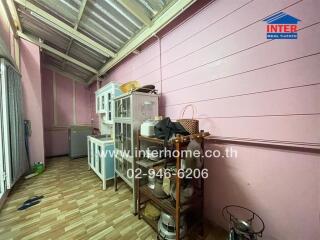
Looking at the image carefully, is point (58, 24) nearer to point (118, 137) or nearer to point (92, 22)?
point (92, 22)

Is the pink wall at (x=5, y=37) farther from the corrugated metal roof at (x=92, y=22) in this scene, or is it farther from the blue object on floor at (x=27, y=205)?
the blue object on floor at (x=27, y=205)

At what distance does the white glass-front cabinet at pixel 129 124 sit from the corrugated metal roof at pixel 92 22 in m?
1.05

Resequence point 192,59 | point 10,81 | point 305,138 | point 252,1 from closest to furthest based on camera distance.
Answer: point 305,138 → point 252,1 → point 192,59 → point 10,81

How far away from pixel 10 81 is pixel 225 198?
336 cm

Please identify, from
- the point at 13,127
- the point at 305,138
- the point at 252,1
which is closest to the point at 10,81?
the point at 13,127

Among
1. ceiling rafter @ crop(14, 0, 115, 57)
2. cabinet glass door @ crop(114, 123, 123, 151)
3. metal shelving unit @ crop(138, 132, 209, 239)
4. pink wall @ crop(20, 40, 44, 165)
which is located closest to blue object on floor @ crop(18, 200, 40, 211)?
cabinet glass door @ crop(114, 123, 123, 151)

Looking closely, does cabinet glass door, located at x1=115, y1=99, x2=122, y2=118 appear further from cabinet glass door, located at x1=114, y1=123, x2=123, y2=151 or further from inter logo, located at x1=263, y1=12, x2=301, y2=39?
inter logo, located at x1=263, y1=12, x2=301, y2=39

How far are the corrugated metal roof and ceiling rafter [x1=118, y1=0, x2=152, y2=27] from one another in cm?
4

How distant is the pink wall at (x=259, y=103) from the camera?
0.98 meters

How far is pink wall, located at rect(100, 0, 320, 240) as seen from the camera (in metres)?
0.98

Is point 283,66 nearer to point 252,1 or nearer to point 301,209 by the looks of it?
point 252,1

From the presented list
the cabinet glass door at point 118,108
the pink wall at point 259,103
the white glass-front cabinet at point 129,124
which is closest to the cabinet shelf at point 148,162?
the white glass-front cabinet at point 129,124

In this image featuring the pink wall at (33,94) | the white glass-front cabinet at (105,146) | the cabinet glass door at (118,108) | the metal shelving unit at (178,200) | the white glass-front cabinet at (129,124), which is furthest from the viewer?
the pink wall at (33,94)

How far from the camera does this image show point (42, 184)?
251 cm
